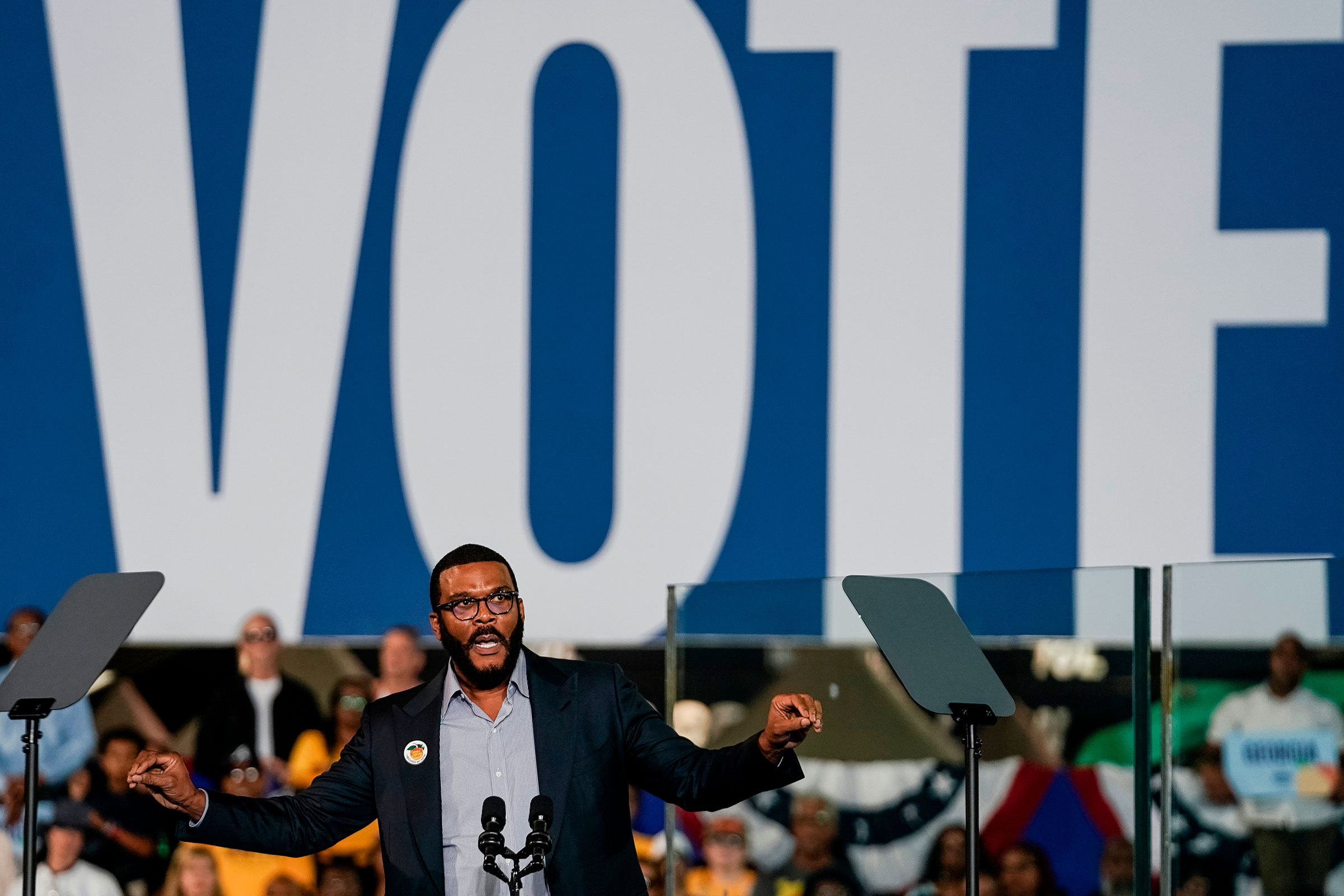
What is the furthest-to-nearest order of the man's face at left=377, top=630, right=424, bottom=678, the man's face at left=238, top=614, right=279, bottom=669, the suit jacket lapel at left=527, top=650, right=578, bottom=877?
1. the man's face at left=238, top=614, right=279, bottom=669
2. the man's face at left=377, top=630, right=424, bottom=678
3. the suit jacket lapel at left=527, top=650, right=578, bottom=877

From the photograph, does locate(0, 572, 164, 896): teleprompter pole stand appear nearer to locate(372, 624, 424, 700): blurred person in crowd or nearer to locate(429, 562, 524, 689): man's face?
locate(429, 562, 524, 689): man's face

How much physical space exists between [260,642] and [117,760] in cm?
71

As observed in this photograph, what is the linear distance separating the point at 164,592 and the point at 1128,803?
13.9 feet

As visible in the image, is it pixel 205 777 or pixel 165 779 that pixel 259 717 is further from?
pixel 165 779

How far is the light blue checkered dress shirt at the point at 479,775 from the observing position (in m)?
2.71

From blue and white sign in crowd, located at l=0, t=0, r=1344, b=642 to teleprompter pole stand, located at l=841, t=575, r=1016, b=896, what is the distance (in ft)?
8.73

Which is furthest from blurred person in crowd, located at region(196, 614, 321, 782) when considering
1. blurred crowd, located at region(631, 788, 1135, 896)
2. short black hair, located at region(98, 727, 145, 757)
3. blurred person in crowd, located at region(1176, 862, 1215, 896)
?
blurred person in crowd, located at region(1176, 862, 1215, 896)

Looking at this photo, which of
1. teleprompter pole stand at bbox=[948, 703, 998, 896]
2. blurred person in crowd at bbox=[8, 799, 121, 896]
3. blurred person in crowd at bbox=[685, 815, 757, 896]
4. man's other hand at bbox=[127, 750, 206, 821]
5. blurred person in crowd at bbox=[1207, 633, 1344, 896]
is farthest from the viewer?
blurred person in crowd at bbox=[8, 799, 121, 896]

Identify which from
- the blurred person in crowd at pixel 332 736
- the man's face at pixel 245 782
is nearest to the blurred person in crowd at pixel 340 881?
the blurred person in crowd at pixel 332 736

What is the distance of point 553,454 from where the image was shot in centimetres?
568

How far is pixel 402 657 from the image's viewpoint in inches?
212

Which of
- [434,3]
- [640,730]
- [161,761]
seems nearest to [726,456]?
[434,3]

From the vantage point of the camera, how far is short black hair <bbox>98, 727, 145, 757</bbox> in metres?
5.30

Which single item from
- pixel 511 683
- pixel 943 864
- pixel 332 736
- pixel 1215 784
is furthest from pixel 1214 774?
pixel 332 736
